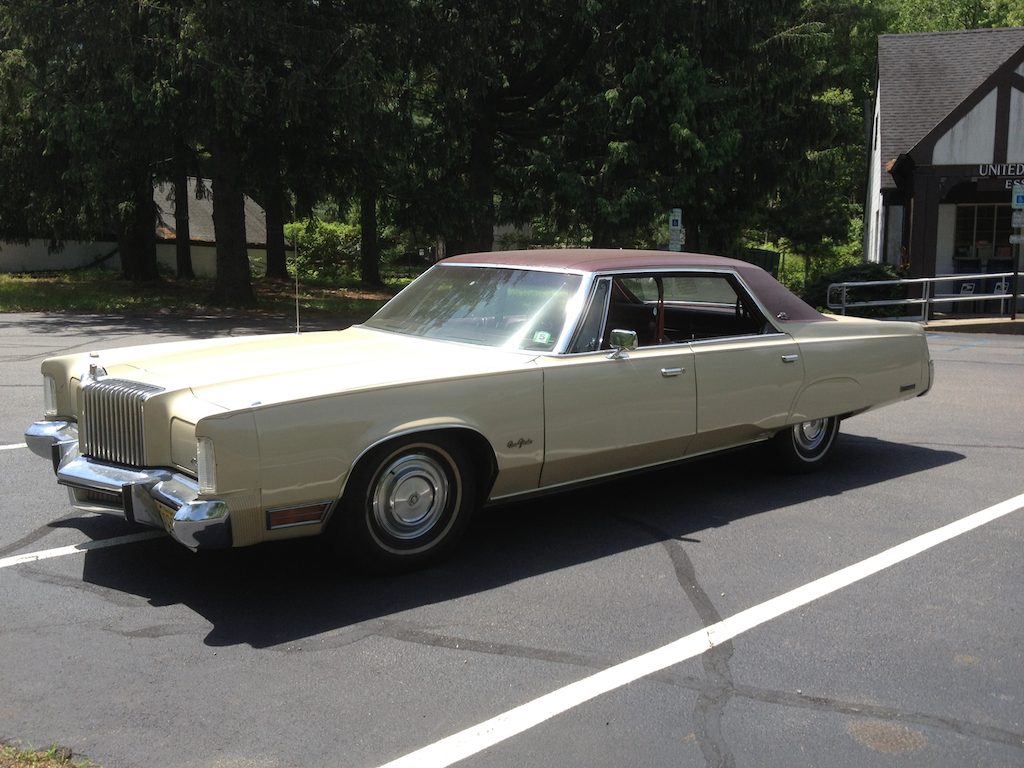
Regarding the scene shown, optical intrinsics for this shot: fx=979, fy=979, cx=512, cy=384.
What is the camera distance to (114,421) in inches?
179

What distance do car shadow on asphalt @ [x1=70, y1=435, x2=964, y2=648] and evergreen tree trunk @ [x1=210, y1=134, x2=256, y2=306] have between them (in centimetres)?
1698

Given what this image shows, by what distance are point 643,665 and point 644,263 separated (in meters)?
2.75

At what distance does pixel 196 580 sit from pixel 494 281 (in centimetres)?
238

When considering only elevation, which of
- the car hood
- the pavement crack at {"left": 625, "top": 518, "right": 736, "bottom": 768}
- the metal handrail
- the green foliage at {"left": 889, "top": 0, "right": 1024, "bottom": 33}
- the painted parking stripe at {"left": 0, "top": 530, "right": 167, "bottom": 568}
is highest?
the green foliage at {"left": 889, "top": 0, "right": 1024, "bottom": 33}

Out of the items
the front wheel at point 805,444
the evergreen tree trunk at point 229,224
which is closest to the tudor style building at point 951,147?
the evergreen tree trunk at point 229,224

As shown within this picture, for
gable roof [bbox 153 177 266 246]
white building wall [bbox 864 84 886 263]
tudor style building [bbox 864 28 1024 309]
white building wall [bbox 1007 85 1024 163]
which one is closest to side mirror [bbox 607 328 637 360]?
tudor style building [bbox 864 28 1024 309]

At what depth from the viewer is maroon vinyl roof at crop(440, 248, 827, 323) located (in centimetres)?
573

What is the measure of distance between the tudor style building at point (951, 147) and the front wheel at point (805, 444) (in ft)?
50.3

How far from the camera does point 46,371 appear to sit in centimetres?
538

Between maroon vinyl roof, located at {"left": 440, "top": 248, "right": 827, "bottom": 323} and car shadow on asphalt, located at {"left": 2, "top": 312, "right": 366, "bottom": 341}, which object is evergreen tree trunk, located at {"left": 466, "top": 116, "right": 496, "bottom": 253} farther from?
maroon vinyl roof, located at {"left": 440, "top": 248, "right": 827, "bottom": 323}

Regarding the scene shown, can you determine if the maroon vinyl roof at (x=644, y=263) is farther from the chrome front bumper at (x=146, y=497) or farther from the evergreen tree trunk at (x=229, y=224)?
the evergreen tree trunk at (x=229, y=224)

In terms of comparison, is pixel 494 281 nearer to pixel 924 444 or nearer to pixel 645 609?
pixel 645 609

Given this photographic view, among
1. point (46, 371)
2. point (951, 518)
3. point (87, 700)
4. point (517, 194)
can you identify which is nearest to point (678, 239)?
point (517, 194)

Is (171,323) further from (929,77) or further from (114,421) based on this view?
(929,77)
